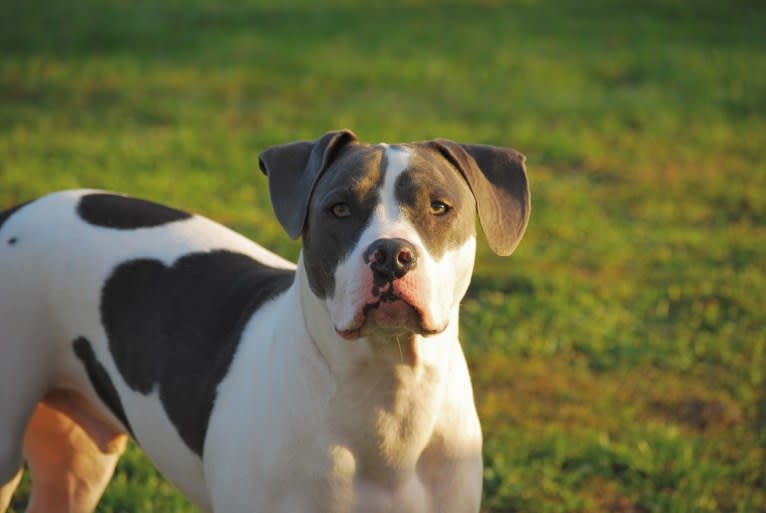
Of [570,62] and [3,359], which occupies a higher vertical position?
[570,62]

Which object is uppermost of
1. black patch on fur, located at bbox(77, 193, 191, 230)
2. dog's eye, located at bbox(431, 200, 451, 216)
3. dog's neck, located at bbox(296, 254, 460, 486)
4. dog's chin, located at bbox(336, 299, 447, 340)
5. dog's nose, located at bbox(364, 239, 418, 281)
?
dog's eye, located at bbox(431, 200, 451, 216)

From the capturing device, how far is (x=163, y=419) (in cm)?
385

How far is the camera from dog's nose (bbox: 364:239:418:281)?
305 cm

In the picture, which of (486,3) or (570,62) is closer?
(570,62)

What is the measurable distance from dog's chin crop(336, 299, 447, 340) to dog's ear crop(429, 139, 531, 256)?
49 cm

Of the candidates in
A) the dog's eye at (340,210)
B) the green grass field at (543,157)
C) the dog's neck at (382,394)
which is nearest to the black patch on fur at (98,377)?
the green grass field at (543,157)

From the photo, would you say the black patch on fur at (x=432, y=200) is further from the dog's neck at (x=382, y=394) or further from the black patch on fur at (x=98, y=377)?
the black patch on fur at (x=98, y=377)

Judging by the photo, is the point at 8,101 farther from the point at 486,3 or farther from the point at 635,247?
the point at 486,3

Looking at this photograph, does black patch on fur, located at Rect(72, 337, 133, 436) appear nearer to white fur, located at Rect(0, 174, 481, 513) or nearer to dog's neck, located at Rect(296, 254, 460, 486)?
white fur, located at Rect(0, 174, 481, 513)

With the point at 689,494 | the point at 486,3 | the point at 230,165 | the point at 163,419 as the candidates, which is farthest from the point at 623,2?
the point at 163,419

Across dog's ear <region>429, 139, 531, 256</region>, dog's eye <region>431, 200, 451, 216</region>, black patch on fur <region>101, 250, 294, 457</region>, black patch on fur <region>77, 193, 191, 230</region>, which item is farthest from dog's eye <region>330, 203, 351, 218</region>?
black patch on fur <region>77, 193, 191, 230</region>

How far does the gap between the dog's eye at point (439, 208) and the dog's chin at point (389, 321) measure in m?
0.33

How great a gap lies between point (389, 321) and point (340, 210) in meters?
0.37

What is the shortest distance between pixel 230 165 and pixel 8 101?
251cm
